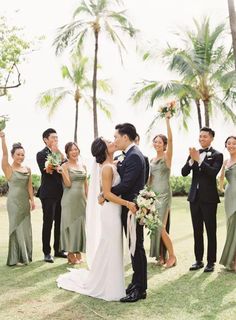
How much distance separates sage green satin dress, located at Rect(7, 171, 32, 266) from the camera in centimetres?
801

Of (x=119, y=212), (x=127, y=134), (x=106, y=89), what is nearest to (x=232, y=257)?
(x=119, y=212)

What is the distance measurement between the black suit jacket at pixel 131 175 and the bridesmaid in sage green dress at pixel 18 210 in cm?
264

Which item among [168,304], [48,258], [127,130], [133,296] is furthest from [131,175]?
[48,258]

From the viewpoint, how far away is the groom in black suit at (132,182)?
18.7ft

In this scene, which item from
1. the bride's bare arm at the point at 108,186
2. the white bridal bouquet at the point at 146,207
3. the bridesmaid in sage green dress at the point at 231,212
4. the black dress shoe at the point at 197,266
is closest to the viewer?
the white bridal bouquet at the point at 146,207

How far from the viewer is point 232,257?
745 cm

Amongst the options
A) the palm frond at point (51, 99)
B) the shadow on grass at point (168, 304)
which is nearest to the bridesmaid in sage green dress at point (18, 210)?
the shadow on grass at point (168, 304)

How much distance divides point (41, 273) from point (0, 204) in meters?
12.9

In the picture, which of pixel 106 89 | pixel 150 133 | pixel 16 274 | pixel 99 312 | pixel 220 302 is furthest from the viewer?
pixel 106 89

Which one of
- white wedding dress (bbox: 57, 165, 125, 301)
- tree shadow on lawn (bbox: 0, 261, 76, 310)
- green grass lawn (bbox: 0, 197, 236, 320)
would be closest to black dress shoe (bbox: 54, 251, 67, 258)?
green grass lawn (bbox: 0, 197, 236, 320)

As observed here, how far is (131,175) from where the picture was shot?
5.67 meters

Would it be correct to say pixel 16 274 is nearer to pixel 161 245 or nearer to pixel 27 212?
pixel 27 212

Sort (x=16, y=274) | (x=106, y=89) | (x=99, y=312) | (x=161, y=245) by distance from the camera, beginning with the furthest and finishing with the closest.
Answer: (x=106, y=89), (x=161, y=245), (x=16, y=274), (x=99, y=312)

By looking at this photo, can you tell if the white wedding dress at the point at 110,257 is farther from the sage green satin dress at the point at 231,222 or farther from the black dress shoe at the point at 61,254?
the black dress shoe at the point at 61,254
